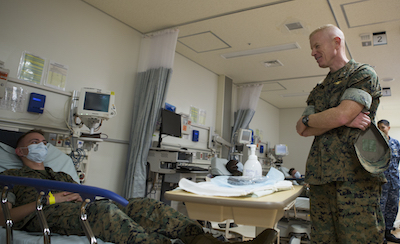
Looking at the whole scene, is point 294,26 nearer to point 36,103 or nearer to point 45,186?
point 36,103

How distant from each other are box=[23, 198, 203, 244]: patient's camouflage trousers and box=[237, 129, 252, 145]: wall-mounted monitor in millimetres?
4472

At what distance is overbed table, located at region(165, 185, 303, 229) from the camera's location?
81cm

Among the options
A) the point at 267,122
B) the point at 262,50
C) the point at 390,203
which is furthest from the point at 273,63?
the point at 267,122

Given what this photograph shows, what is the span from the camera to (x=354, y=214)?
1.19 meters

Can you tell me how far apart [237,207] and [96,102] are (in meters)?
2.64

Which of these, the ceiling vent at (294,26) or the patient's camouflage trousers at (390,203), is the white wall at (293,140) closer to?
the patient's camouflage trousers at (390,203)

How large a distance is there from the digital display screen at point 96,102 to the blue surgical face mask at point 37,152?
3.11 feet

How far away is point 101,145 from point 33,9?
1779 millimetres

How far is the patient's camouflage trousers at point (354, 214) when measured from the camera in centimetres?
117

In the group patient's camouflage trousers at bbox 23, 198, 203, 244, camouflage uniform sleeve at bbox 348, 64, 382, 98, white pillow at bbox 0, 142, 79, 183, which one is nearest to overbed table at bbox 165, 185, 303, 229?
patient's camouflage trousers at bbox 23, 198, 203, 244

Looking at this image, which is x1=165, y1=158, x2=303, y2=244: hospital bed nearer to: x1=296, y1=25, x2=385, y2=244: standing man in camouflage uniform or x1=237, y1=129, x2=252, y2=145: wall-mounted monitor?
x1=296, y1=25, x2=385, y2=244: standing man in camouflage uniform

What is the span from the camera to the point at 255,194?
2.97 feet

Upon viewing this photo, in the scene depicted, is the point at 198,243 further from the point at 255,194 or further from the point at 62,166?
the point at 62,166

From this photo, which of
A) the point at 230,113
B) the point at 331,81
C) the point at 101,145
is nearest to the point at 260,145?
the point at 230,113
